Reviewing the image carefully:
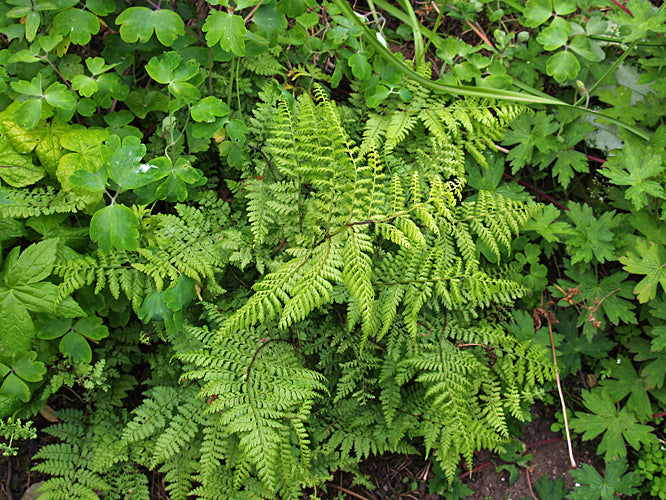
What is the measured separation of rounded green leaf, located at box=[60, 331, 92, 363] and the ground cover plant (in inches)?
0.7

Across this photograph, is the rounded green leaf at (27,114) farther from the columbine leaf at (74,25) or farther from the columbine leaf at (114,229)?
the columbine leaf at (114,229)

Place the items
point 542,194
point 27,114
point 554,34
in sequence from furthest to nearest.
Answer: point 542,194 < point 554,34 < point 27,114

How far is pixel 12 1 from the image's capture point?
2.11 metres

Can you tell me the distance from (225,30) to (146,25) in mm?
381

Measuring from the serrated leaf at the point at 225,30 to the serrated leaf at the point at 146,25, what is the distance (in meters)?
0.19

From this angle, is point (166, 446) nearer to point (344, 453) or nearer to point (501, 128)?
point (344, 453)

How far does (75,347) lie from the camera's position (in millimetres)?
2182

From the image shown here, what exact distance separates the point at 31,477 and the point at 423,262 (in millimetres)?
2421

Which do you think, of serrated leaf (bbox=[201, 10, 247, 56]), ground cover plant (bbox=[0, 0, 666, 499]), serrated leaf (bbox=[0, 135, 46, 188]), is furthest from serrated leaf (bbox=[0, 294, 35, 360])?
serrated leaf (bbox=[201, 10, 247, 56])

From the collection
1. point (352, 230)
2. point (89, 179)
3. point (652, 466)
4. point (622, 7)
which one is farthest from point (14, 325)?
point (622, 7)

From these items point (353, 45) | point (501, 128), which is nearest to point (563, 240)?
point (501, 128)

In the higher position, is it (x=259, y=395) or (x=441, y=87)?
(x=441, y=87)

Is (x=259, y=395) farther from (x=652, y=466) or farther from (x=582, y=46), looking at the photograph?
(x=582, y=46)

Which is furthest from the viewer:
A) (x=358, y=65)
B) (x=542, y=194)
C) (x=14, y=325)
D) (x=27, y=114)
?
(x=542, y=194)
